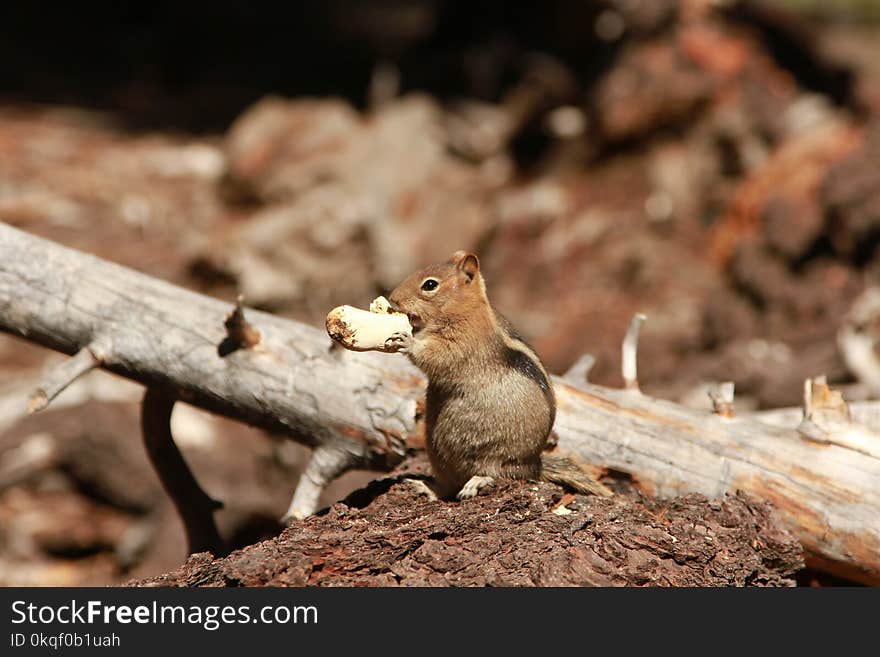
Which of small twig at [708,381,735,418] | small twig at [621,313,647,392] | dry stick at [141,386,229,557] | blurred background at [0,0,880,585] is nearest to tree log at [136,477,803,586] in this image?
small twig at [708,381,735,418]

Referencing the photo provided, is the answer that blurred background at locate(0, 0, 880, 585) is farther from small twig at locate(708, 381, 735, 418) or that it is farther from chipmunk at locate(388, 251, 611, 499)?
chipmunk at locate(388, 251, 611, 499)

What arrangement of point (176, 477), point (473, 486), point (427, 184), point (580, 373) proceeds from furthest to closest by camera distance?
point (427, 184) < point (176, 477) < point (580, 373) < point (473, 486)

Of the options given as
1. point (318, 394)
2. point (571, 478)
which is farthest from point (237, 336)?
point (571, 478)

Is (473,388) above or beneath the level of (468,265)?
beneath

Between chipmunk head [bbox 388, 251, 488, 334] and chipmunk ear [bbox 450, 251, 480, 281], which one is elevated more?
chipmunk ear [bbox 450, 251, 480, 281]

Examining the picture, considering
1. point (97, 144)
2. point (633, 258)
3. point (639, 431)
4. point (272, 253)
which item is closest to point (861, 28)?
point (633, 258)

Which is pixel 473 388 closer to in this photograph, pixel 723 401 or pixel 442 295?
pixel 442 295
